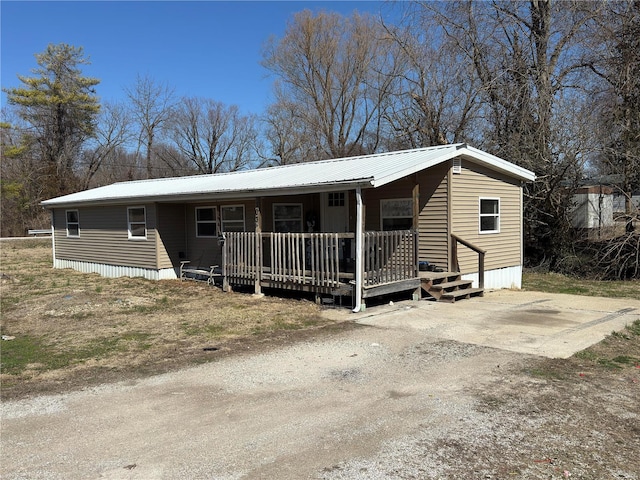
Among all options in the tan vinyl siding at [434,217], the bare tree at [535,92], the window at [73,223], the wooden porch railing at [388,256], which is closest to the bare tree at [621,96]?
the bare tree at [535,92]

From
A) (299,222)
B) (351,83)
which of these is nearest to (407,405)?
(299,222)

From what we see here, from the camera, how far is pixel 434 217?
11.6 meters

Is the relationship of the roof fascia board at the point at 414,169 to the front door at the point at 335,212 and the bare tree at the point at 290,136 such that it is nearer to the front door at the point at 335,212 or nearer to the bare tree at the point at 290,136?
the front door at the point at 335,212

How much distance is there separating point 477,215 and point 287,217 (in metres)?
4.91

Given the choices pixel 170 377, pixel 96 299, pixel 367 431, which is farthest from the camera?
pixel 96 299

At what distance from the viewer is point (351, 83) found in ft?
96.7

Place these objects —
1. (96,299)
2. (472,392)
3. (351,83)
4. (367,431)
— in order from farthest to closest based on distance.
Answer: (351,83), (96,299), (472,392), (367,431)

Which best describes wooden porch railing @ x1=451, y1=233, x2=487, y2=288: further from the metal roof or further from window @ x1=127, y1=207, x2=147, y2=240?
window @ x1=127, y1=207, x2=147, y2=240

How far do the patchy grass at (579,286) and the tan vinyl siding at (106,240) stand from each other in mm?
10744

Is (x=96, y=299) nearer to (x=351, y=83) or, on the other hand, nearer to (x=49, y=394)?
→ (x=49, y=394)

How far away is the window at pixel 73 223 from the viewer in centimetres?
1812

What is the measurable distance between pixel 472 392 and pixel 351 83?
26.7 metres

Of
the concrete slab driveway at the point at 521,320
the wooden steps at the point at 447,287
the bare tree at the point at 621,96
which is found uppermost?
the bare tree at the point at 621,96

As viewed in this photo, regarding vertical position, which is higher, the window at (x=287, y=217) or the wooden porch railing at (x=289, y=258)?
the window at (x=287, y=217)
